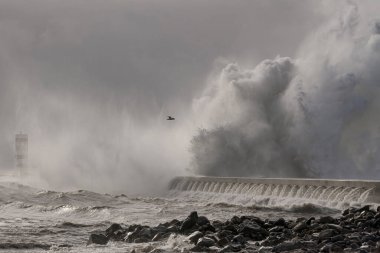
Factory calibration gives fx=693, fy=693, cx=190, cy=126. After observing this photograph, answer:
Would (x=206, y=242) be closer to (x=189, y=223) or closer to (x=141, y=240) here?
(x=141, y=240)

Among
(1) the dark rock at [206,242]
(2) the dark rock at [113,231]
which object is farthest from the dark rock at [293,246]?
(2) the dark rock at [113,231]

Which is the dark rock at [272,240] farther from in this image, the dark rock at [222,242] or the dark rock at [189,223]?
the dark rock at [189,223]

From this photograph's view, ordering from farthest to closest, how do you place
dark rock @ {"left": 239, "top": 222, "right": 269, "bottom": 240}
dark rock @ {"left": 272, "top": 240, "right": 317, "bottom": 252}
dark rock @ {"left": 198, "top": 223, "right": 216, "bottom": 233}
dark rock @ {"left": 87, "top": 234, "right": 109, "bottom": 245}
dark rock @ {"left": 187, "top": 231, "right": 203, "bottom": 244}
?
dark rock @ {"left": 198, "top": 223, "right": 216, "bottom": 233}, dark rock @ {"left": 87, "top": 234, "right": 109, "bottom": 245}, dark rock @ {"left": 239, "top": 222, "right": 269, "bottom": 240}, dark rock @ {"left": 187, "top": 231, "right": 203, "bottom": 244}, dark rock @ {"left": 272, "top": 240, "right": 317, "bottom": 252}

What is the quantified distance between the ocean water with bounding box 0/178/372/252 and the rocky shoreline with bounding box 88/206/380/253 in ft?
1.61

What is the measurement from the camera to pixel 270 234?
1464 cm

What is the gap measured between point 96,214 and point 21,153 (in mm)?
44849

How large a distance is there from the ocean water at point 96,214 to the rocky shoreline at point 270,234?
0.49m

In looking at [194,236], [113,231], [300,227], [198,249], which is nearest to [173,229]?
[113,231]

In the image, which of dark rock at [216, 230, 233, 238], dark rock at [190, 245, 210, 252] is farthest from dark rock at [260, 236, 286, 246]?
dark rock at [190, 245, 210, 252]

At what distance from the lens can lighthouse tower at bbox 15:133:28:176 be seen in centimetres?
6163

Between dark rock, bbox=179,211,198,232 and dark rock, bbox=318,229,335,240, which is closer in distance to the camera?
dark rock, bbox=318,229,335,240

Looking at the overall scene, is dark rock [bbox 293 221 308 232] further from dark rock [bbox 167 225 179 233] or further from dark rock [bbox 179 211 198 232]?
dark rock [bbox 167 225 179 233]

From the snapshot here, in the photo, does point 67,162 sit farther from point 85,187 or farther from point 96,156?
point 85,187

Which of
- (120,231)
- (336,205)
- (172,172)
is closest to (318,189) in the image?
(336,205)
